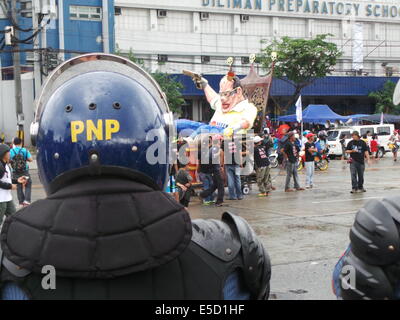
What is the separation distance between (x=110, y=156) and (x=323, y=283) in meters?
5.66

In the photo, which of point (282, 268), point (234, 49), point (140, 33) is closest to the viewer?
point (282, 268)

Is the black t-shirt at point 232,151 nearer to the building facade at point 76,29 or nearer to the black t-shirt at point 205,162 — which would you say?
the black t-shirt at point 205,162

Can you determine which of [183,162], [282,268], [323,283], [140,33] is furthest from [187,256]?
[140,33]

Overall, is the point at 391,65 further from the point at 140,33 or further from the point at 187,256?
the point at 187,256

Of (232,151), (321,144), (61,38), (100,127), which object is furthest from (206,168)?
(61,38)

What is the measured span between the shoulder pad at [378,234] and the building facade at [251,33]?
143 ft

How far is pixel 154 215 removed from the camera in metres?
1.99

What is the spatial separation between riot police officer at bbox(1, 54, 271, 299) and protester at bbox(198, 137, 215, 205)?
13.2 m

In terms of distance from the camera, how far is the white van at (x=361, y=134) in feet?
112

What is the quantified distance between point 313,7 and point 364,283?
58159 mm

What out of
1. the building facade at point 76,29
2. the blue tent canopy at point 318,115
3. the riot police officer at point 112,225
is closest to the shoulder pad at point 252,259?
the riot police officer at point 112,225

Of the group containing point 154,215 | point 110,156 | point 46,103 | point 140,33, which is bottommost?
point 154,215

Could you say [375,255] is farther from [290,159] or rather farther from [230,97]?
[230,97]

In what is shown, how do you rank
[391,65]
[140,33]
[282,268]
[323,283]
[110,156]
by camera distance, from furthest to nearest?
[391,65]
[140,33]
[282,268]
[323,283]
[110,156]
